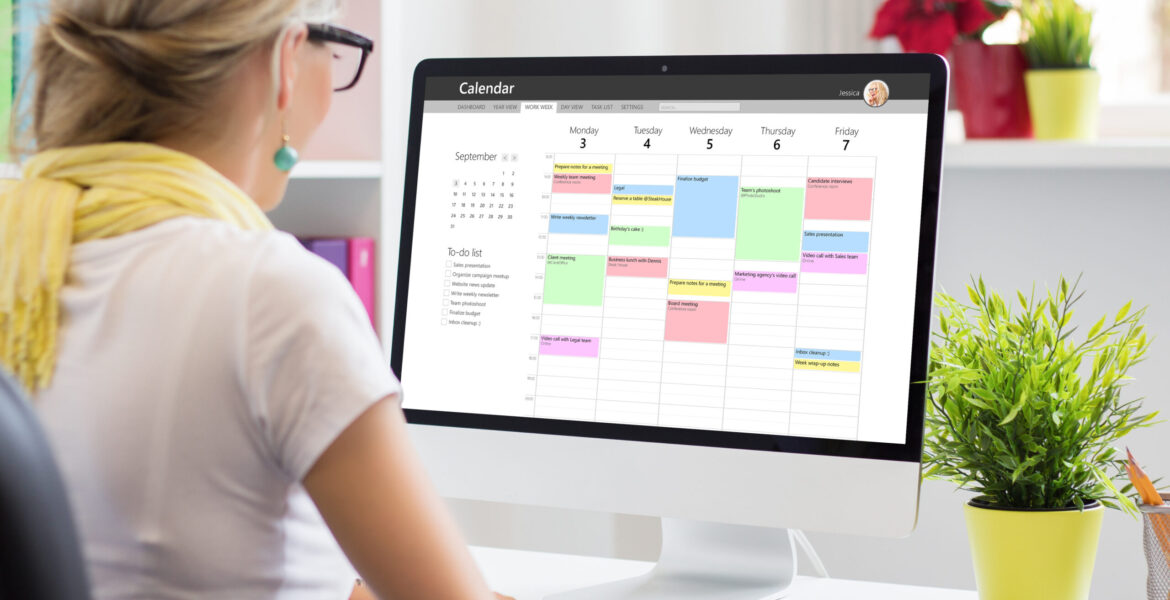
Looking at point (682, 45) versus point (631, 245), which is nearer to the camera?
point (631, 245)

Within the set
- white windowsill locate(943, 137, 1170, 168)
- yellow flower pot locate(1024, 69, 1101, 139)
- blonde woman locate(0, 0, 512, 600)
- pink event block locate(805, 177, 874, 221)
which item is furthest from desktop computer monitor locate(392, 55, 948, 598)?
yellow flower pot locate(1024, 69, 1101, 139)

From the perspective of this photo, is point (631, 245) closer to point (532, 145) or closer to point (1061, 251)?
point (532, 145)

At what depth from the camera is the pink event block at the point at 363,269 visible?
1.61 metres

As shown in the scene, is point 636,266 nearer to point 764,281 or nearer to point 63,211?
point 764,281

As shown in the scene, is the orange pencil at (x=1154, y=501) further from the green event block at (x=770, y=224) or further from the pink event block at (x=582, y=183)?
the pink event block at (x=582, y=183)

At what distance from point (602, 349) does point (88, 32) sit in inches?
18.6

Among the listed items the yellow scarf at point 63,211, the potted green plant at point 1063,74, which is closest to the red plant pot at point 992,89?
the potted green plant at point 1063,74

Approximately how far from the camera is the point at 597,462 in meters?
0.93

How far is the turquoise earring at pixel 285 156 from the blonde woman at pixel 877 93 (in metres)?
0.46

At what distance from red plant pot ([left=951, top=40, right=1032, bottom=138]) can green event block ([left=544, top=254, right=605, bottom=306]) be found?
3.02ft

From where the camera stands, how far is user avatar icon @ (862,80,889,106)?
0.90 meters

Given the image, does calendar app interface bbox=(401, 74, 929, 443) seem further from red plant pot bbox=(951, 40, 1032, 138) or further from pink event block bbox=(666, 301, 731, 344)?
red plant pot bbox=(951, 40, 1032, 138)

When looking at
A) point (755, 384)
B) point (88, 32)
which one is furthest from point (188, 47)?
point (755, 384)

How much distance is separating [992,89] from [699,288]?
0.91 m
